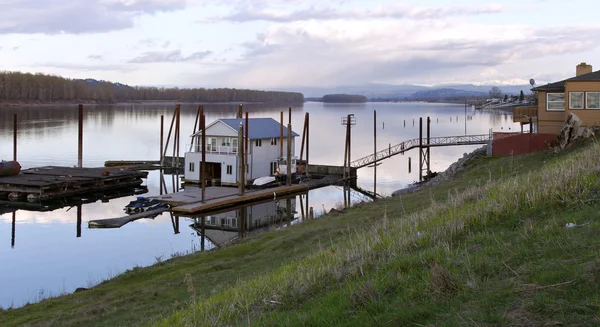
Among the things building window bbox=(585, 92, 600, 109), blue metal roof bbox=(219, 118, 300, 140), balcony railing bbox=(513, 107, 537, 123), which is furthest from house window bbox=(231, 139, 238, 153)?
building window bbox=(585, 92, 600, 109)

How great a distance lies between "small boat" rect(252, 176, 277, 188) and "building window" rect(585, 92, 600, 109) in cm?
2180

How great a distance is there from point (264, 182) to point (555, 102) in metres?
20.5

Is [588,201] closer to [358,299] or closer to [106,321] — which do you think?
[358,299]

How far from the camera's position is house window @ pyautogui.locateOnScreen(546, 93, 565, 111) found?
125 ft

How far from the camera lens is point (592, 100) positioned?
117 ft

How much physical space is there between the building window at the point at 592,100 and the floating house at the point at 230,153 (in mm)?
23100

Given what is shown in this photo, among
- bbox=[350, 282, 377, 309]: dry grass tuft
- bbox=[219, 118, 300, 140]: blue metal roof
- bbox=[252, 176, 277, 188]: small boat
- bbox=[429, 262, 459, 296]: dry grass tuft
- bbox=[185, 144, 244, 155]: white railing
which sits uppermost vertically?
bbox=[219, 118, 300, 140]: blue metal roof

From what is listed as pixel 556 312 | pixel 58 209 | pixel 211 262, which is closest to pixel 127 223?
pixel 58 209

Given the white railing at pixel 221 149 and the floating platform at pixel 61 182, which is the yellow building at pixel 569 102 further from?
the floating platform at pixel 61 182

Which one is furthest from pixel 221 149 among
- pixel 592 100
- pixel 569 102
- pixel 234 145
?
pixel 592 100

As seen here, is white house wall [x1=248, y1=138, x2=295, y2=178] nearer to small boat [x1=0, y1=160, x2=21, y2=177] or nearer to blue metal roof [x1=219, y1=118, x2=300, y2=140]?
blue metal roof [x1=219, y1=118, x2=300, y2=140]

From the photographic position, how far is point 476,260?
26.3 ft

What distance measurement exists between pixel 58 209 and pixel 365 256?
3357cm

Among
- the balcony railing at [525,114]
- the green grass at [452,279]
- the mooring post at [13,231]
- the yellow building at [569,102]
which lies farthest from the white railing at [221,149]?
the green grass at [452,279]
